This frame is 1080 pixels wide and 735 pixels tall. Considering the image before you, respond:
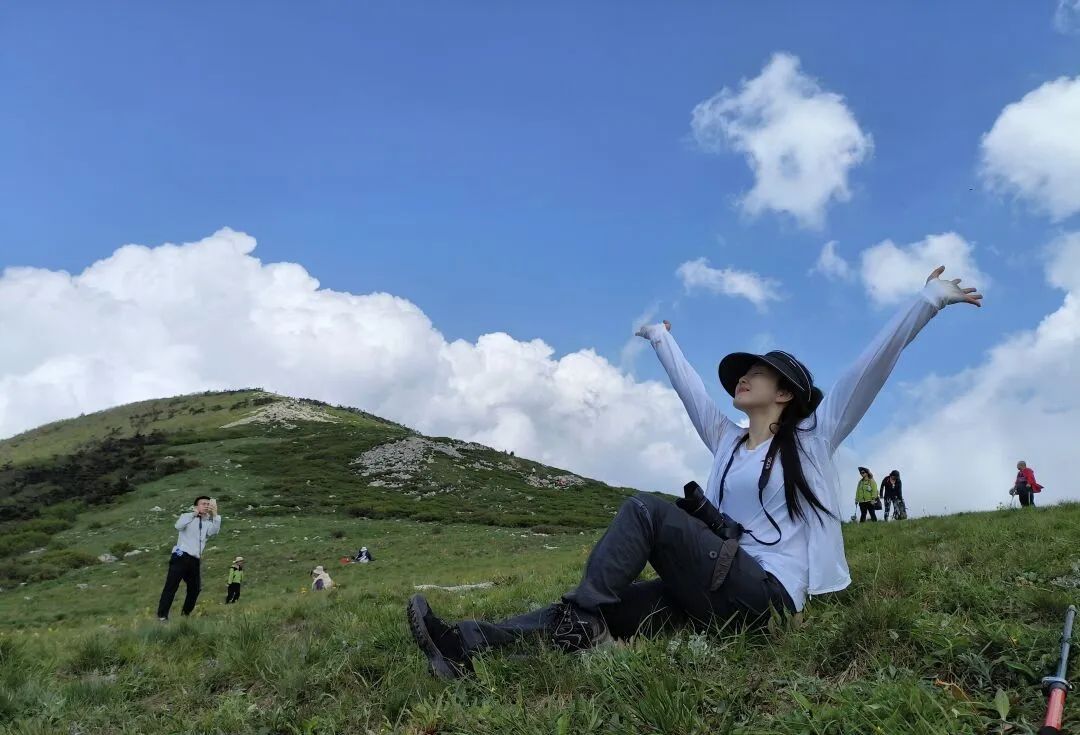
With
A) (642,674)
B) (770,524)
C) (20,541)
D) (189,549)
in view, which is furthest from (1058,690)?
(20,541)

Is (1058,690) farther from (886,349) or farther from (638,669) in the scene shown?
(886,349)

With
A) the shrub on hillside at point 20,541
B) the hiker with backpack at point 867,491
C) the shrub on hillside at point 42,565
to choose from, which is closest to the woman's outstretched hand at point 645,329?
the hiker with backpack at point 867,491

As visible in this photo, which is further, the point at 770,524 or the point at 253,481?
the point at 253,481

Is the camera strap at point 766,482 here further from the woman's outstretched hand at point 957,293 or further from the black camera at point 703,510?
the woman's outstretched hand at point 957,293

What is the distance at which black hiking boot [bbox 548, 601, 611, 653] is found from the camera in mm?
4008

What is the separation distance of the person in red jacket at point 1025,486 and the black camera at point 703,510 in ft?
70.4

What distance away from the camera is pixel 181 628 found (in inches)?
281

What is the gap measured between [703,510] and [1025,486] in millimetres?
22060

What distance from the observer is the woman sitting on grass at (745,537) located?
4.07 m

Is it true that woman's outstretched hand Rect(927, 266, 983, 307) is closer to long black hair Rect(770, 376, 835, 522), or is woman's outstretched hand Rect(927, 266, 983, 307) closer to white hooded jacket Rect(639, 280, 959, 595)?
white hooded jacket Rect(639, 280, 959, 595)

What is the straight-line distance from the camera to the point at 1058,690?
8.68 ft

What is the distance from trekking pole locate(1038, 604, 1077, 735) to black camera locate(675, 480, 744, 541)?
1.63 meters

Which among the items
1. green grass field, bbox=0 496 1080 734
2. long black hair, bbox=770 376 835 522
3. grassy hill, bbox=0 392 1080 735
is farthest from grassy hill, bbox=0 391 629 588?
long black hair, bbox=770 376 835 522

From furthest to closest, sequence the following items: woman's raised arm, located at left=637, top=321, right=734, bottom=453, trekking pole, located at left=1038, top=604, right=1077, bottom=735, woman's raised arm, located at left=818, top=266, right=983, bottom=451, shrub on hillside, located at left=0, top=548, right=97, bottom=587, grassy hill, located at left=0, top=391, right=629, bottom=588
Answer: grassy hill, located at left=0, top=391, right=629, bottom=588 → shrub on hillside, located at left=0, top=548, right=97, bottom=587 → woman's raised arm, located at left=637, top=321, right=734, bottom=453 → woman's raised arm, located at left=818, top=266, right=983, bottom=451 → trekking pole, located at left=1038, top=604, right=1077, bottom=735
